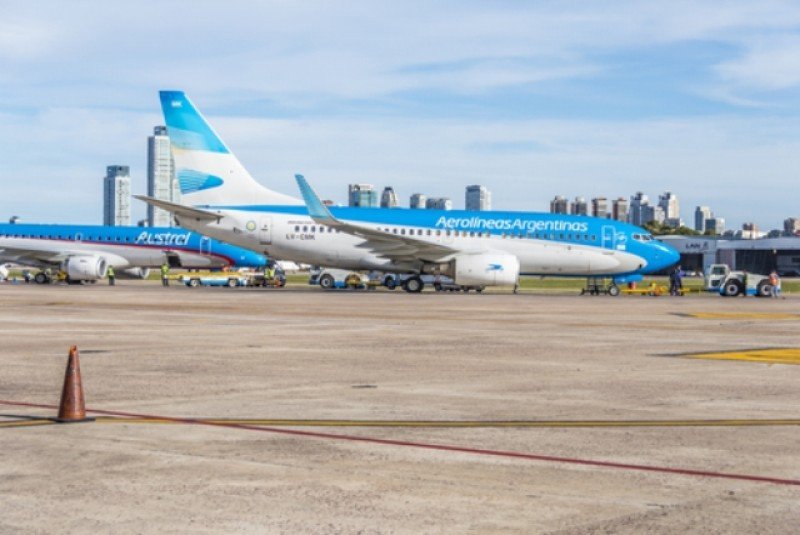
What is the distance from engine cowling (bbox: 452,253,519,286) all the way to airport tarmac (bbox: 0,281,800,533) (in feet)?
97.0

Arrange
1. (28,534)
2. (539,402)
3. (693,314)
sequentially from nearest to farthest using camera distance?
(28,534) < (539,402) < (693,314)

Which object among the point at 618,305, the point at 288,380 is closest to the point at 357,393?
the point at 288,380

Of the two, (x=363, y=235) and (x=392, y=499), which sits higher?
(x=363, y=235)

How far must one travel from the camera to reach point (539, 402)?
14.3 m

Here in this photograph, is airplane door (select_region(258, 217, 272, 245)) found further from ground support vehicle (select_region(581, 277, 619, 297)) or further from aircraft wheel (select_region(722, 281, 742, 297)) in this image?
aircraft wheel (select_region(722, 281, 742, 297))

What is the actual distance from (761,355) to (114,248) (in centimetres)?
5824

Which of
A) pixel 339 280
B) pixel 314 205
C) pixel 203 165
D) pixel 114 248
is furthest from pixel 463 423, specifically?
pixel 339 280

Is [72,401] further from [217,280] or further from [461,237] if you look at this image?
[217,280]

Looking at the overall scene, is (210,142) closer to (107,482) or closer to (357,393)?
(357,393)

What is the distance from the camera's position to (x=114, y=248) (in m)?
74.2

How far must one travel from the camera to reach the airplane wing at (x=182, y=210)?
56.7 meters

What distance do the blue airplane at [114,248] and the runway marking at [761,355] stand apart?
53455 mm

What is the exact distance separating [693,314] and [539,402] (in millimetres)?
25243

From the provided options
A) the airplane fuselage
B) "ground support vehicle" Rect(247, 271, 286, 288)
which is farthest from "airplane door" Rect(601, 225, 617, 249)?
"ground support vehicle" Rect(247, 271, 286, 288)
